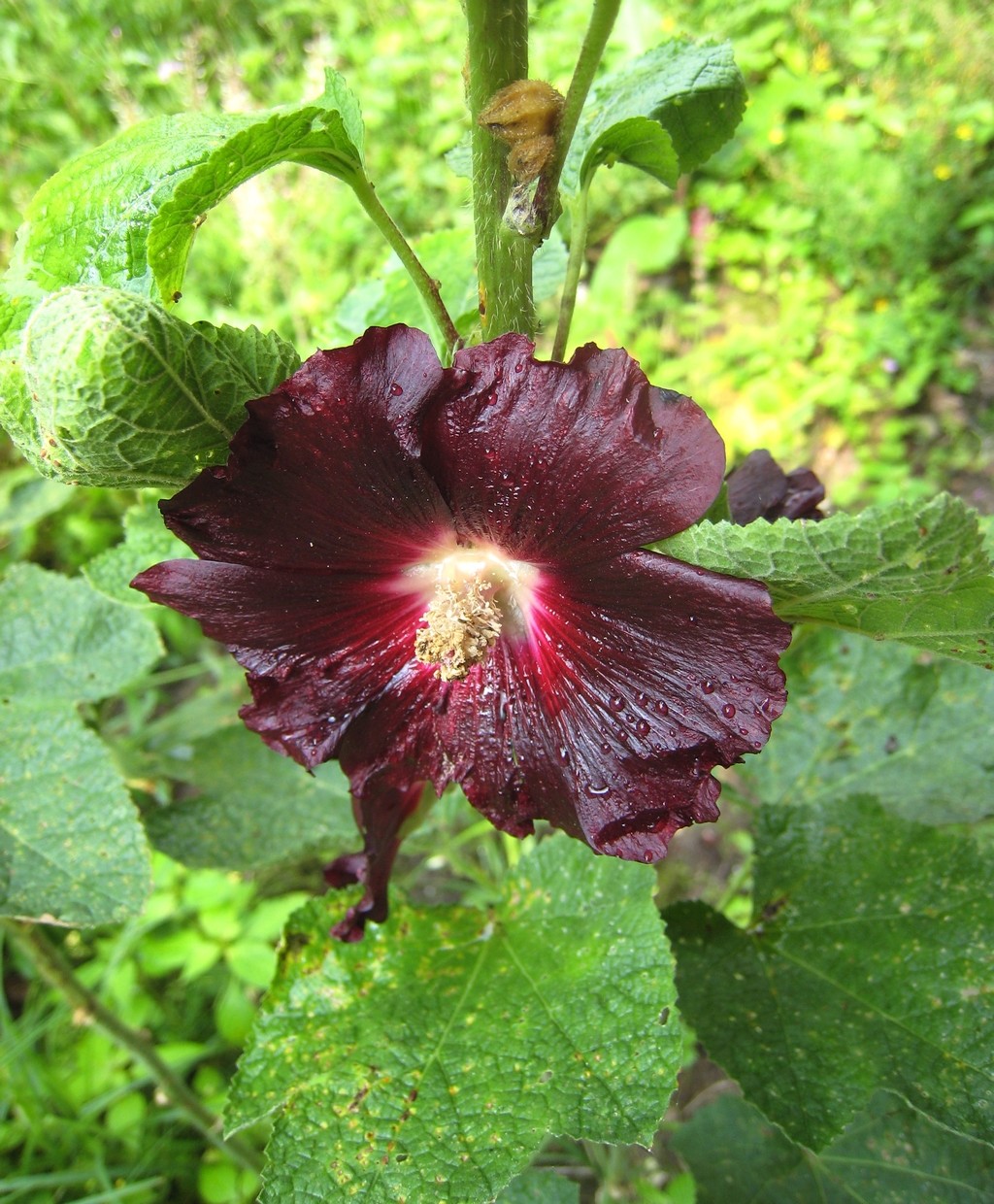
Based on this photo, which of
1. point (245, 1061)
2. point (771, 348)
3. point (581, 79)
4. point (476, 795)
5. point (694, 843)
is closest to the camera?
point (581, 79)

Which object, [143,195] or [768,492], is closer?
[143,195]

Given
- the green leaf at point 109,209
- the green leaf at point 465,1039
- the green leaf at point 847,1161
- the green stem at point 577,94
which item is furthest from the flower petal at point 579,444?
the green leaf at point 847,1161

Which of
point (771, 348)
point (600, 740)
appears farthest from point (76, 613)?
point (771, 348)

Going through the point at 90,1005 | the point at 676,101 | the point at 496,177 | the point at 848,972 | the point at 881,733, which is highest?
the point at 676,101

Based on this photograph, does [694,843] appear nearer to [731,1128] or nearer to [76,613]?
[731,1128]

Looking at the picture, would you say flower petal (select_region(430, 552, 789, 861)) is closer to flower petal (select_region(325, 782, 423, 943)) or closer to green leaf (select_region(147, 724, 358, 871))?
flower petal (select_region(325, 782, 423, 943))

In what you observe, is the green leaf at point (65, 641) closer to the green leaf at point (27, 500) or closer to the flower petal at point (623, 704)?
the green leaf at point (27, 500)

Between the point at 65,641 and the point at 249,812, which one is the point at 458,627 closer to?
the point at 249,812

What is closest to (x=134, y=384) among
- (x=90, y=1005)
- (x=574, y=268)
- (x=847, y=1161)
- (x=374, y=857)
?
(x=574, y=268)
